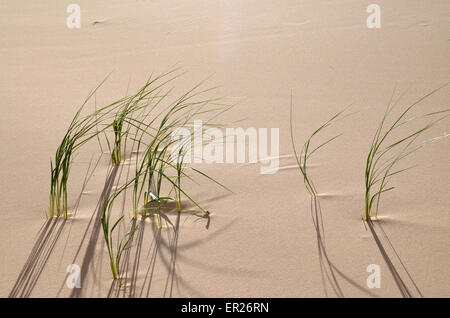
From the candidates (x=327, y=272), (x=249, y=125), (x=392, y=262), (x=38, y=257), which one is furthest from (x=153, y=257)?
(x=249, y=125)

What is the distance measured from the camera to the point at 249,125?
2.27 m

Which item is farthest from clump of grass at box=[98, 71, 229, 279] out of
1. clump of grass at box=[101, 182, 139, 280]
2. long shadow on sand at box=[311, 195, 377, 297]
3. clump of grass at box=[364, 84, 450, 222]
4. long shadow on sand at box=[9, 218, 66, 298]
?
clump of grass at box=[364, 84, 450, 222]

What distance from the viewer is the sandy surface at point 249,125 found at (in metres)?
1.45

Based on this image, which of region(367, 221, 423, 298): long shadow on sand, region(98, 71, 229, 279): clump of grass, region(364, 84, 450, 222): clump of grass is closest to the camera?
region(367, 221, 423, 298): long shadow on sand

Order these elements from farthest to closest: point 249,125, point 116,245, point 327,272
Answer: point 249,125
point 116,245
point 327,272

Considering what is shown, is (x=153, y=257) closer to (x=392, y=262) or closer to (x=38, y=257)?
(x=38, y=257)

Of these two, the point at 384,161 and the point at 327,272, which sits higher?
the point at 384,161

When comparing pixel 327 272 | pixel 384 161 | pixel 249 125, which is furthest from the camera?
pixel 249 125

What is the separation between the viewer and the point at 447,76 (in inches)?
108

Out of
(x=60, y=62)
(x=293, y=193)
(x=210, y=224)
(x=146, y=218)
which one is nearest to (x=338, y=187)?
(x=293, y=193)

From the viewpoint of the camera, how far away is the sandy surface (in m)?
1.45

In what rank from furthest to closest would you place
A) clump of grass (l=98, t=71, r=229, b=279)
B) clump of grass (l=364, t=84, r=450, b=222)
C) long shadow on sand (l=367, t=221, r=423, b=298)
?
clump of grass (l=364, t=84, r=450, b=222), clump of grass (l=98, t=71, r=229, b=279), long shadow on sand (l=367, t=221, r=423, b=298)

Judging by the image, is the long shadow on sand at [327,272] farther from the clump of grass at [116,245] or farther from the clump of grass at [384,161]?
the clump of grass at [116,245]

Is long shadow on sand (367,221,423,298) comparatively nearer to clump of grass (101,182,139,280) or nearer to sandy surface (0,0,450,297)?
sandy surface (0,0,450,297)
